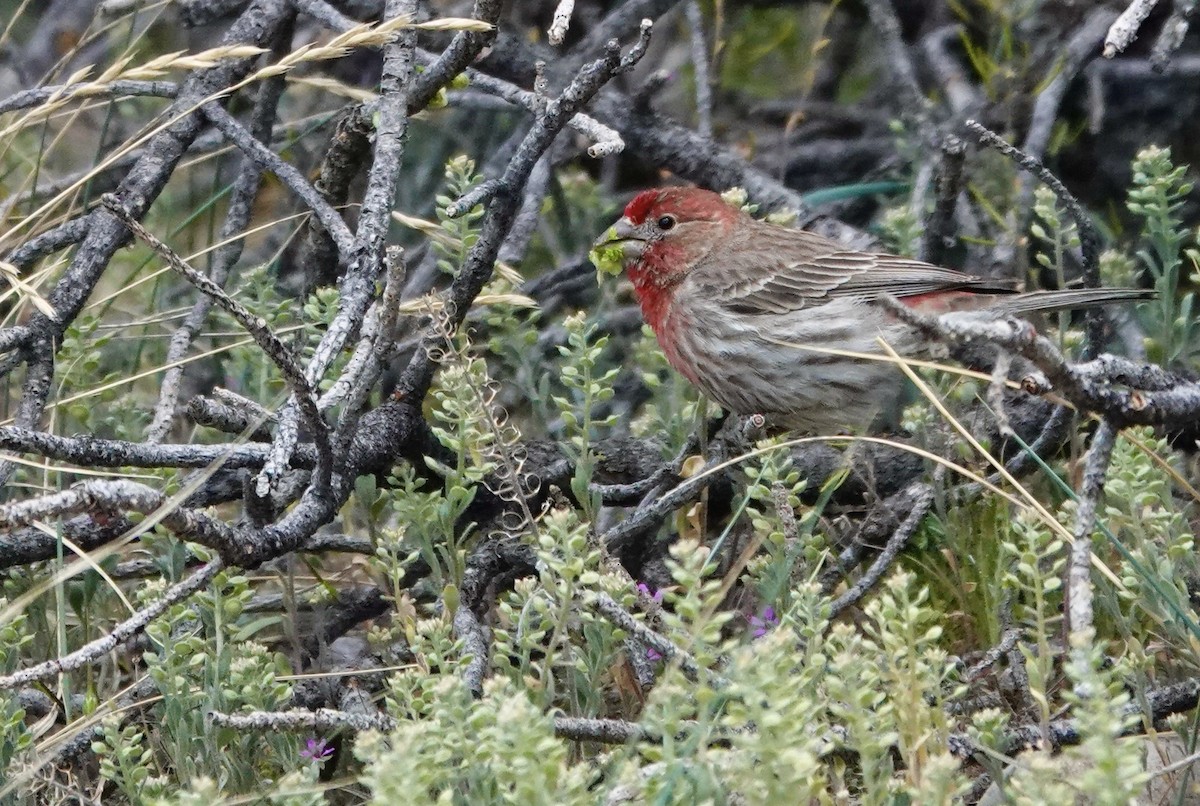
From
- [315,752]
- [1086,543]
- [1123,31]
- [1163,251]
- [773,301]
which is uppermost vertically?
[1123,31]

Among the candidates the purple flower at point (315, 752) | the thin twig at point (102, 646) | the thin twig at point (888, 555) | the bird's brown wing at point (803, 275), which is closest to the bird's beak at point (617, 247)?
the bird's brown wing at point (803, 275)

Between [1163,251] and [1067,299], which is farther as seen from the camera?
[1067,299]

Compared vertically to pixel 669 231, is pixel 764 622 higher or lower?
lower

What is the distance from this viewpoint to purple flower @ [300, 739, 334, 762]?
10.3ft

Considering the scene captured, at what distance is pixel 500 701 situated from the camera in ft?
8.04

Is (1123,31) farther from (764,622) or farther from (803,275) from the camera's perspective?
(803,275)

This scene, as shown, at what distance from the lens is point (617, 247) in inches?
206

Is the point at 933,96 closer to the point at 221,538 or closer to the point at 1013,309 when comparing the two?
the point at 1013,309

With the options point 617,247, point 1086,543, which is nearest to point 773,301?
point 617,247

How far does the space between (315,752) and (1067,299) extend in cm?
259

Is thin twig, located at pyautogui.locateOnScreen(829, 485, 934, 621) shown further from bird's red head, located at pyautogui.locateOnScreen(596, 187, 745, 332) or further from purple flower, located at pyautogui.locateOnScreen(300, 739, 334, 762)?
bird's red head, located at pyautogui.locateOnScreen(596, 187, 745, 332)

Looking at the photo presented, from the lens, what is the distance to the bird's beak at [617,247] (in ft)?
17.0

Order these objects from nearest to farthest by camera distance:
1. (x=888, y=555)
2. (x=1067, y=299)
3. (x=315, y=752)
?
(x=315, y=752) → (x=888, y=555) → (x=1067, y=299)

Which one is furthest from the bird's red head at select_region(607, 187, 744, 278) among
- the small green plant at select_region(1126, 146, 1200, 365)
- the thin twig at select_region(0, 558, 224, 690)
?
the thin twig at select_region(0, 558, 224, 690)
